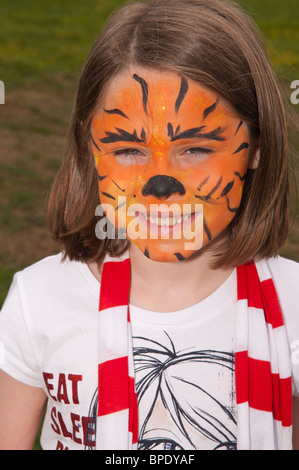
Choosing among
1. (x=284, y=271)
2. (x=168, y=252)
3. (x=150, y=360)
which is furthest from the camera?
(x=284, y=271)

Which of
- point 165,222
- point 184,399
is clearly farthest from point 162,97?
point 184,399

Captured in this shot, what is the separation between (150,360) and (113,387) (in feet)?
0.44

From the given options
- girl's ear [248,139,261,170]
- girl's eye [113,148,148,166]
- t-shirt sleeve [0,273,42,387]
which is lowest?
t-shirt sleeve [0,273,42,387]

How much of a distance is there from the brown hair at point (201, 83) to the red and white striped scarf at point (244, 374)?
0.18m

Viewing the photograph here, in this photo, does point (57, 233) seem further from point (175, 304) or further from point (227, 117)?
point (227, 117)

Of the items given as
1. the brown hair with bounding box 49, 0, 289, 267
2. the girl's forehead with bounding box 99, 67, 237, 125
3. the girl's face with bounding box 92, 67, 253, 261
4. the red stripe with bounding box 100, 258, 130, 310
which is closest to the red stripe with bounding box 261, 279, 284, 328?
the brown hair with bounding box 49, 0, 289, 267

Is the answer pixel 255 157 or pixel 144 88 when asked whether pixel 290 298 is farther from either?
pixel 144 88

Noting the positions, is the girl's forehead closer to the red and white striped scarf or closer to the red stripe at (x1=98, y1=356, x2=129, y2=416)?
the red and white striped scarf

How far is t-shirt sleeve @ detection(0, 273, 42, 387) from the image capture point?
1937mm

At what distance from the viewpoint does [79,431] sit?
192 cm

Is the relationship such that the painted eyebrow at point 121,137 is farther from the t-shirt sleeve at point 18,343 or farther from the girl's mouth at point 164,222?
the t-shirt sleeve at point 18,343

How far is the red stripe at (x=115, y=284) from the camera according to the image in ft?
6.23

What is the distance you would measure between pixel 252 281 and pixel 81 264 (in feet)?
1.74

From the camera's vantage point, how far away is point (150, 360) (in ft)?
6.22
